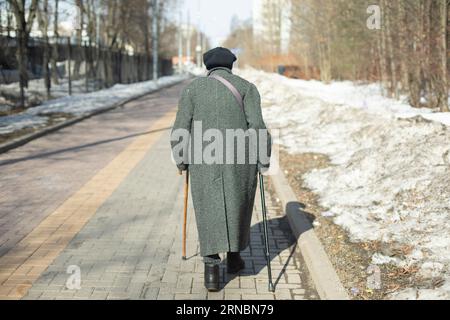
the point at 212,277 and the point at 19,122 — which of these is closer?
the point at 212,277

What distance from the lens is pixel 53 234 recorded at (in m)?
5.28

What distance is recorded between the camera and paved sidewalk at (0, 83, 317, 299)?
13.1 feet

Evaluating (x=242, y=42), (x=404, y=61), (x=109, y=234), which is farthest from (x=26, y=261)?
(x=242, y=42)

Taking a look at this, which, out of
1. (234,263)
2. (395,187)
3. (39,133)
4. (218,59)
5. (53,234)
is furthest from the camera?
(39,133)

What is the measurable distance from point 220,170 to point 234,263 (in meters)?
0.96

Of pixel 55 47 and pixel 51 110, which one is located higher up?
pixel 55 47

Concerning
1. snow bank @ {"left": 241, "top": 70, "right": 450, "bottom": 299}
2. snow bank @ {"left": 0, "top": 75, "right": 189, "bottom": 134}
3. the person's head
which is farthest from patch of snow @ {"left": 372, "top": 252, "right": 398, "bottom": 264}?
snow bank @ {"left": 0, "top": 75, "right": 189, "bottom": 134}

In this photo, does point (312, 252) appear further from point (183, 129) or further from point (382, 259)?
point (183, 129)

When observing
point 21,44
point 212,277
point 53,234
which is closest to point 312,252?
point 212,277

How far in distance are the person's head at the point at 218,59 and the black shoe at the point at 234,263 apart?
61.8 inches

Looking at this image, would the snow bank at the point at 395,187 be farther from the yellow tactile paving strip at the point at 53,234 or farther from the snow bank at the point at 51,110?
the snow bank at the point at 51,110

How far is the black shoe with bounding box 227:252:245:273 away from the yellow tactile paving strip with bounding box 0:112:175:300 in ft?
5.17

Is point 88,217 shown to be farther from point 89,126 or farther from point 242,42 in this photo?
point 242,42
